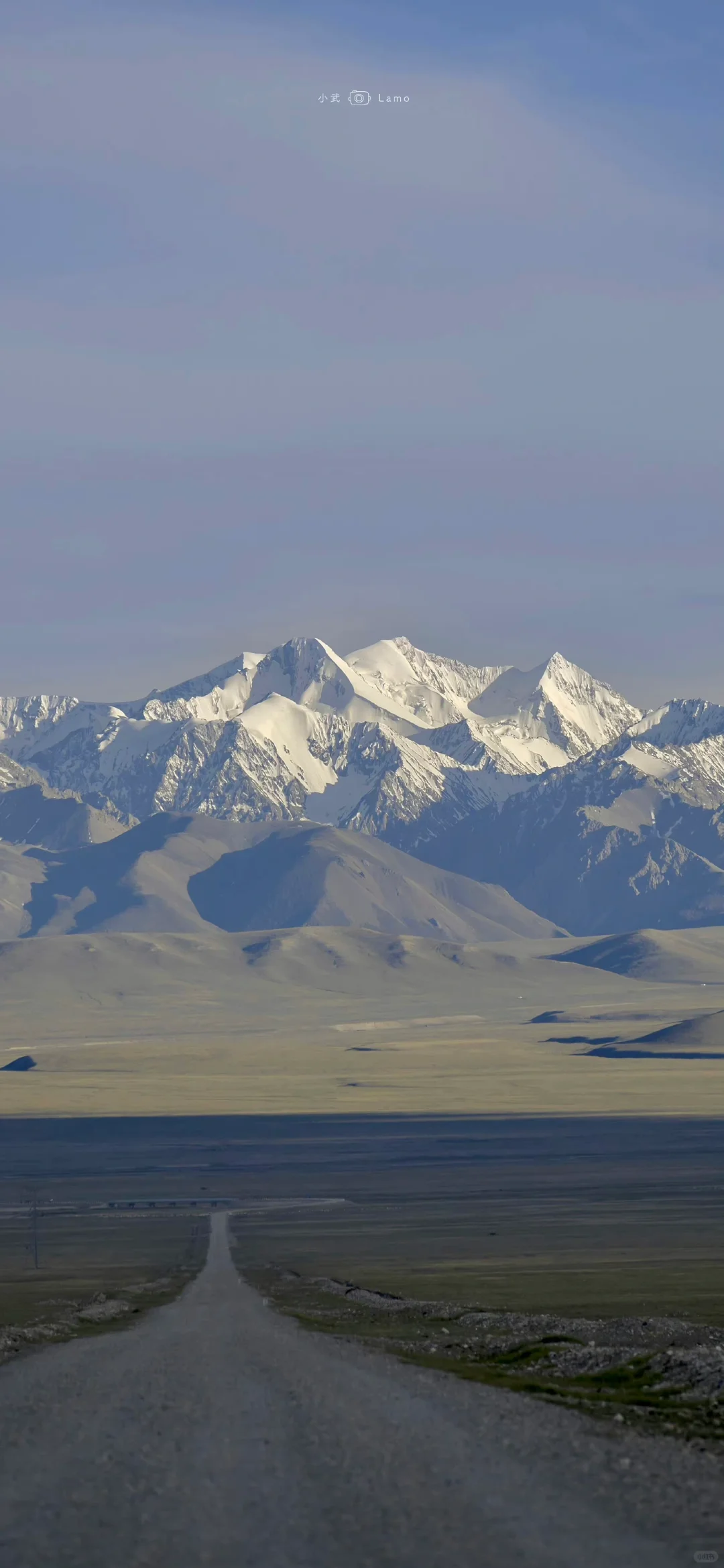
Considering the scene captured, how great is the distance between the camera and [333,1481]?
23.2m

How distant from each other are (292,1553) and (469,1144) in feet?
588

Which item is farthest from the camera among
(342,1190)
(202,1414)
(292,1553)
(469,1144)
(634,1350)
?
(469,1144)

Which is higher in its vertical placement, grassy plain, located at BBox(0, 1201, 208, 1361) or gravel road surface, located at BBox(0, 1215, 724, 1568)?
gravel road surface, located at BBox(0, 1215, 724, 1568)

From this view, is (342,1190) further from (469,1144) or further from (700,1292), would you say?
(700,1292)

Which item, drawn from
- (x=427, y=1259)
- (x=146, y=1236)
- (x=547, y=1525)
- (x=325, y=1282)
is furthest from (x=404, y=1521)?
(x=146, y=1236)

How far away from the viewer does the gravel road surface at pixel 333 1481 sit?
19.2m

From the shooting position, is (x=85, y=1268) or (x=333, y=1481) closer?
(x=333, y=1481)

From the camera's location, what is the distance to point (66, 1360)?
4622 centimetres

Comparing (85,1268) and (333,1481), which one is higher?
(333,1481)

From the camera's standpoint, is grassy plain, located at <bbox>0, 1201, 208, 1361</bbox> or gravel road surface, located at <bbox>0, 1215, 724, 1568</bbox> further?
grassy plain, located at <bbox>0, 1201, 208, 1361</bbox>

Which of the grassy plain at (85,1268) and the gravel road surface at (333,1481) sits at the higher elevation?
the gravel road surface at (333,1481)

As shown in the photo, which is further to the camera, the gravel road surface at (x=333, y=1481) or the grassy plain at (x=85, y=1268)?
the grassy plain at (x=85, y=1268)

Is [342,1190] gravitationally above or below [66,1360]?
below

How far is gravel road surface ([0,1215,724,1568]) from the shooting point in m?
19.2
